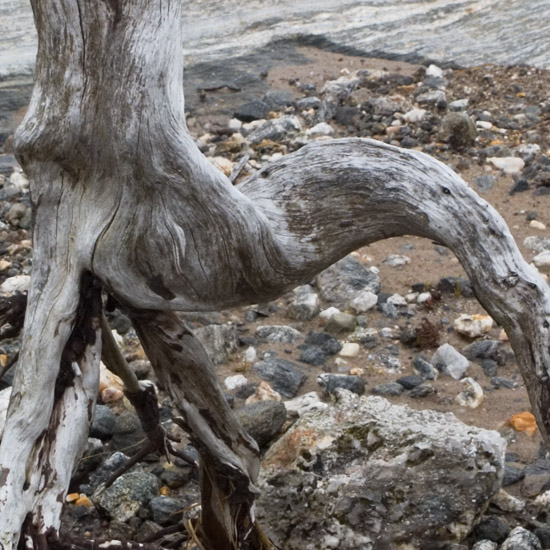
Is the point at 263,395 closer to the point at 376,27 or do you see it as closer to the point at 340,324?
the point at 340,324

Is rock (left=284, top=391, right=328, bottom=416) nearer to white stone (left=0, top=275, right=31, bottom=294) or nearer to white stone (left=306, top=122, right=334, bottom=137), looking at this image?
white stone (left=0, top=275, right=31, bottom=294)

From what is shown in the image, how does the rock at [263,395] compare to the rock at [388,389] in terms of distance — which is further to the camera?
the rock at [388,389]

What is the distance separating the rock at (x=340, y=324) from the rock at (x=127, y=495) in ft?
6.56

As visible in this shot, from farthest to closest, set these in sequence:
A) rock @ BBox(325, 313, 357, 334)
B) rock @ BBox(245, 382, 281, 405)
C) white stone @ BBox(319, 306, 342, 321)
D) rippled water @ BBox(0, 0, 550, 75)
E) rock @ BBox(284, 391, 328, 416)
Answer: rippled water @ BBox(0, 0, 550, 75) → white stone @ BBox(319, 306, 342, 321) → rock @ BBox(325, 313, 357, 334) → rock @ BBox(245, 382, 281, 405) → rock @ BBox(284, 391, 328, 416)

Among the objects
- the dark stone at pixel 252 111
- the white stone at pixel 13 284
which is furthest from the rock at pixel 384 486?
the dark stone at pixel 252 111

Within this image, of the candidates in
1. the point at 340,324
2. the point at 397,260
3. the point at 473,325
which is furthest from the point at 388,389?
the point at 397,260

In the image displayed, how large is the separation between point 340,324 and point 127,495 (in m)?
2.21

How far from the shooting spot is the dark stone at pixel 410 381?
5.52m

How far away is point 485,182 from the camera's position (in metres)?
8.23

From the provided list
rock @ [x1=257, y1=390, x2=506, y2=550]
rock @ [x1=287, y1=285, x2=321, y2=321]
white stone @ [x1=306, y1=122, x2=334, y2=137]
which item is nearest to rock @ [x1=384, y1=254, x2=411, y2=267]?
rock @ [x1=287, y1=285, x2=321, y2=321]

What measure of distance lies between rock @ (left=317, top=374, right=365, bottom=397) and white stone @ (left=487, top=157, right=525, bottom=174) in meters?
3.68

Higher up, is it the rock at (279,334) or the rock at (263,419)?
the rock at (263,419)

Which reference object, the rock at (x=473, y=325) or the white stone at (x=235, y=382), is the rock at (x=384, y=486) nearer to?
the white stone at (x=235, y=382)

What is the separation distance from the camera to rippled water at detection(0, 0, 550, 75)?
11094 mm
